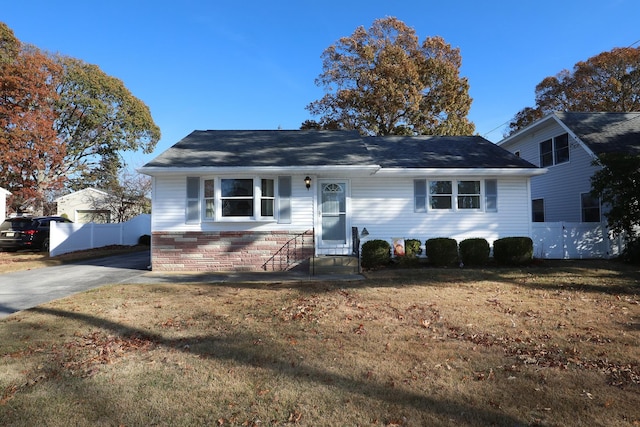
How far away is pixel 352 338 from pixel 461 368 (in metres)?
1.42

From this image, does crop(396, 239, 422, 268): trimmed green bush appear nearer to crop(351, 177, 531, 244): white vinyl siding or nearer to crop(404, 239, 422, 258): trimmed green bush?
crop(404, 239, 422, 258): trimmed green bush

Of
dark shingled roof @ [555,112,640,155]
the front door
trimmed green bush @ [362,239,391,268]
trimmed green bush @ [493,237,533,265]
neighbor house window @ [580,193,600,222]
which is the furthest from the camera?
neighbor house window @ [580,193,600,222]

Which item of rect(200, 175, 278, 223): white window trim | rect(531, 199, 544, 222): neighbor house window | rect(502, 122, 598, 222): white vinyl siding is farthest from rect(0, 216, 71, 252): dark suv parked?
rect(502, 122, 598, 222): white vinyl siding

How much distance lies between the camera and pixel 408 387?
352cm

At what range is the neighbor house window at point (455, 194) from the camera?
12156mm

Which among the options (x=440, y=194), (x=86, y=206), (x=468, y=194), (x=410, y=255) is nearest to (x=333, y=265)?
(x=410, y=255)

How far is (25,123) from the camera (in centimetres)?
2316

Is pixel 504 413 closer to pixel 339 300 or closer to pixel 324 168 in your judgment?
pixel 339 300

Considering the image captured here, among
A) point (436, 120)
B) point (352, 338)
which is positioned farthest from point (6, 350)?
point (436, 120)

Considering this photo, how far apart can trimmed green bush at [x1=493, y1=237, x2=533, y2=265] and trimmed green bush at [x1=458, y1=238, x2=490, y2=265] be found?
0.38 m

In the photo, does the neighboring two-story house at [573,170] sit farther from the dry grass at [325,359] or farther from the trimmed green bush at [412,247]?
the dry grass at [325,359]

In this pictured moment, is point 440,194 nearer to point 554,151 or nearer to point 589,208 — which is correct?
point 589,208

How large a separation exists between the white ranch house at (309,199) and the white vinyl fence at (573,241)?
1.00 m

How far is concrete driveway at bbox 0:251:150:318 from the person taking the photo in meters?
7.27
